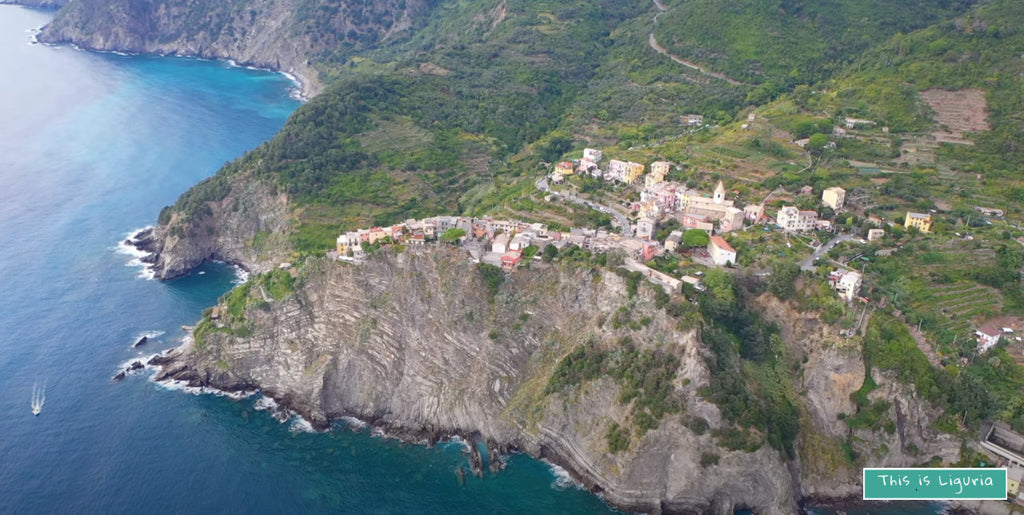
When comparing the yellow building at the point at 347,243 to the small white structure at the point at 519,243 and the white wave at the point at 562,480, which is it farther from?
the white wave at the point at 562,480

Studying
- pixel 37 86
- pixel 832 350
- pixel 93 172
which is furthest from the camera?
pixel 37 86

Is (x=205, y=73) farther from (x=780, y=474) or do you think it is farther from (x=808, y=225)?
Result: (x=780, y=474)

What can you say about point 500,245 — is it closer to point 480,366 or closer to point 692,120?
point 480,366

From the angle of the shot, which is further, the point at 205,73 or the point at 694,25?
the point at 205,73

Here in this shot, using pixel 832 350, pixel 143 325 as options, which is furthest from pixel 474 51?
pixel 832 350

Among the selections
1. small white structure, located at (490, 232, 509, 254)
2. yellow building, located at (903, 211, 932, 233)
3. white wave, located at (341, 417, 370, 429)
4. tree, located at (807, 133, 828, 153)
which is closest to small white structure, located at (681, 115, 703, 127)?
tree, located at (807, 133, 828, 153)

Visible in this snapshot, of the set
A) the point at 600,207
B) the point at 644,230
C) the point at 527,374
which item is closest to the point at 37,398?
the point at 527,374

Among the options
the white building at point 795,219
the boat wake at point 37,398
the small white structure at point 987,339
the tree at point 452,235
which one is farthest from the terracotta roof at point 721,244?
the boat wake at point 37,398
